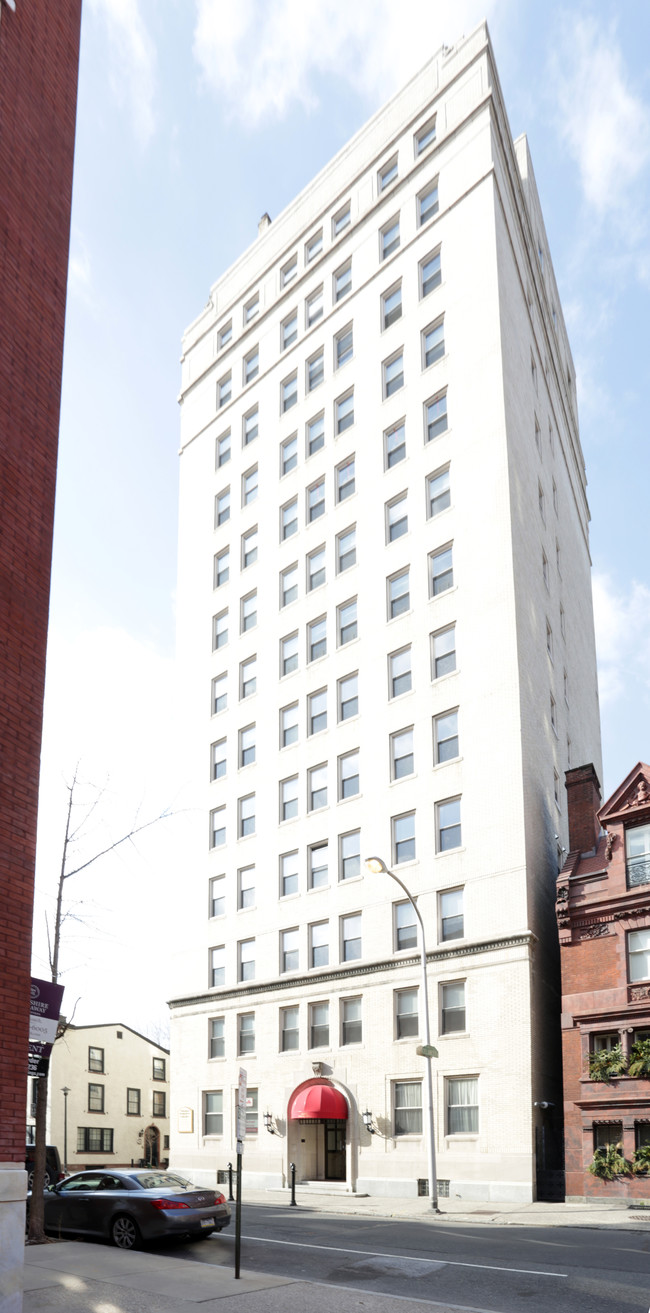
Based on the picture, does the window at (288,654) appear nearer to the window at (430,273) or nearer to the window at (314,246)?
the window at (430,273)

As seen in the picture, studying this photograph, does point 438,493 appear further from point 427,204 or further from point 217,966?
point 217,966

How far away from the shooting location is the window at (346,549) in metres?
43.8

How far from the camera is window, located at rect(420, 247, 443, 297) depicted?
4412cm

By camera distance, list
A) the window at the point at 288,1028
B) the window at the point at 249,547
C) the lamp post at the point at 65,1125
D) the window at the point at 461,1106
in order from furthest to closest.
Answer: the lamp post at the point at 65,1125 → the window at the point at 249,547 → the window at the point at 288,1028 → the window at the point at 461,1106

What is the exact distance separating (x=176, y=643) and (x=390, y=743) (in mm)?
17361

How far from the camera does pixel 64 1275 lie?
46.1 feet

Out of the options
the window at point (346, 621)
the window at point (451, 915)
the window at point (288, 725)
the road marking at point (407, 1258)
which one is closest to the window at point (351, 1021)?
the window at point (451, 915)

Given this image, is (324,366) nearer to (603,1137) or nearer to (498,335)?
(498,335)

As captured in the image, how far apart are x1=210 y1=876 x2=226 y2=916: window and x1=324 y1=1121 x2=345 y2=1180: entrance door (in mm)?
10285

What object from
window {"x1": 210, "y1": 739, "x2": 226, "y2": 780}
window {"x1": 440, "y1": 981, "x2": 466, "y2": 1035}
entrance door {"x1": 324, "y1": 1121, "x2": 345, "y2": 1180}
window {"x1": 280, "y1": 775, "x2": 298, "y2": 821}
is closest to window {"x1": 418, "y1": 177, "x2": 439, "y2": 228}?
window {"x1": 280, "y1": 775, "x2": 298, "y2": 821}

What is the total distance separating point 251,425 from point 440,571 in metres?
17.7

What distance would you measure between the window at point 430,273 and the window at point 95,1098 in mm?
46114

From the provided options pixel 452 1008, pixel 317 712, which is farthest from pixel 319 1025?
pixel 317 712

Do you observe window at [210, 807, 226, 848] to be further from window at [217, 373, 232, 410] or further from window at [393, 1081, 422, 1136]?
window at [217, 373, 232, 410]
